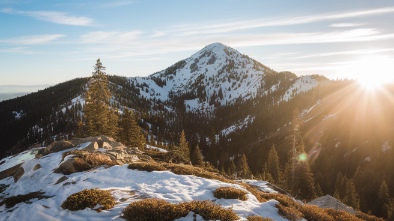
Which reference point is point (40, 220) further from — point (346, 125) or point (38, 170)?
point (346, 125)

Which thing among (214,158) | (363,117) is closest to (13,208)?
(214,158)

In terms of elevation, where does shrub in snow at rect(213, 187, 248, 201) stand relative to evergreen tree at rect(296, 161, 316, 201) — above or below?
above

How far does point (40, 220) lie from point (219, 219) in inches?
331

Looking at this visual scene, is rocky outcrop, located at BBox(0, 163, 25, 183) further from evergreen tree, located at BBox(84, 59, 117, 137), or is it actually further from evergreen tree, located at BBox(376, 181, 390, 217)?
evergreen tree, located at BBox(376, 181, 390, 217)

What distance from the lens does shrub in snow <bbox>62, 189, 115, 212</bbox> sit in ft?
42.5

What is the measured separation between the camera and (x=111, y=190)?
1598cm

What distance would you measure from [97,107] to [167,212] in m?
43.3

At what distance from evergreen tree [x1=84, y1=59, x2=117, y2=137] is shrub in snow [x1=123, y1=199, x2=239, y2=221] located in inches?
1617

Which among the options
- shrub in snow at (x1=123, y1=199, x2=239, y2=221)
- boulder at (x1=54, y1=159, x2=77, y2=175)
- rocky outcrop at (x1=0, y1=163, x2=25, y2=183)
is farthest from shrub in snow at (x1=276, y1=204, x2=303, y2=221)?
rocky outcrop at (x1=0, y1=163, x2=25, y2=183)

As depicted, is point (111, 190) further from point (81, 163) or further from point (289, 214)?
point (289, 214)

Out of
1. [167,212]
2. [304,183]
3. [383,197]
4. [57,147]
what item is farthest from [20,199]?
[383,197]

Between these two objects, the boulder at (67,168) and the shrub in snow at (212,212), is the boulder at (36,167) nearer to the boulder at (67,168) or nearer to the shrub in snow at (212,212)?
the boulder at (67,168)

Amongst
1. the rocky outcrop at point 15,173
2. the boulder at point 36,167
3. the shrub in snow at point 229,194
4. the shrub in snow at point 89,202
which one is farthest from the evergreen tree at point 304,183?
the shrub in snow at point 89,202

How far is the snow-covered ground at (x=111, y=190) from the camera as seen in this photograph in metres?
13.0
